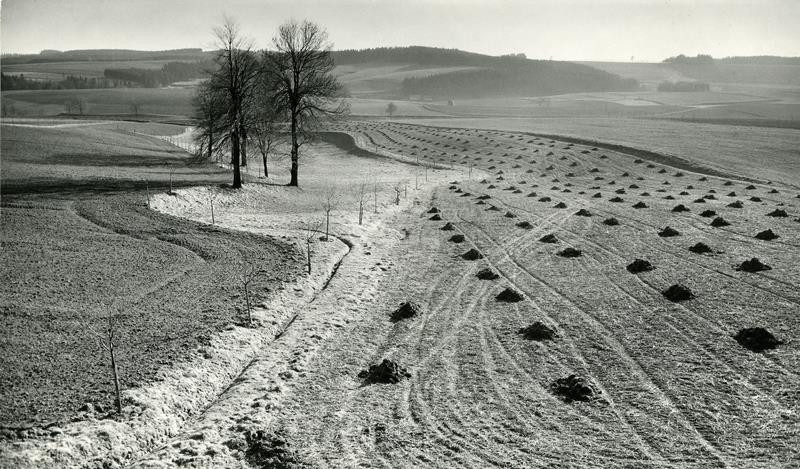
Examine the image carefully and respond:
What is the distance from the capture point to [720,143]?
68.1m

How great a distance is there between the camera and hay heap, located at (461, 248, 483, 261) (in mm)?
24438

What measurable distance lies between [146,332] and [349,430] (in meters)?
6.92

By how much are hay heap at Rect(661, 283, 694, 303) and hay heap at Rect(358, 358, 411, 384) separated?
961 centimetres

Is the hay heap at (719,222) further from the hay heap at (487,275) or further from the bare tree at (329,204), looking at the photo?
the bare tree at (329,204)

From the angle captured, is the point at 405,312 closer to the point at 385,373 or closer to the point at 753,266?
the point at 385,373

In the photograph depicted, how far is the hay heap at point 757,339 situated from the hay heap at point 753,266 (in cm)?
667

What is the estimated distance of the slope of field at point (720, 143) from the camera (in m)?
52.6

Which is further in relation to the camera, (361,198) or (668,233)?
(361,198)

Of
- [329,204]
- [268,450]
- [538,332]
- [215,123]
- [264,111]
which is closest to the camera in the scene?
[268,450]

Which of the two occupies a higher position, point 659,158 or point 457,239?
point 659,158

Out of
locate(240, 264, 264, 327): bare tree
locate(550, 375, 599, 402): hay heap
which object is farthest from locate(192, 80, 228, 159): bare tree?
locate(550, 375, 599, 402): hay heap

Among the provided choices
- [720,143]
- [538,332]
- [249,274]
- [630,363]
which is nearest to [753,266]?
[630,363]

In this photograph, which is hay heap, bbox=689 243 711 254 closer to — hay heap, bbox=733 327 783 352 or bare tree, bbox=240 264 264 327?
hay heap, bbox=733 327 783 352

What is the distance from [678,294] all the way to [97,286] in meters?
18.7
